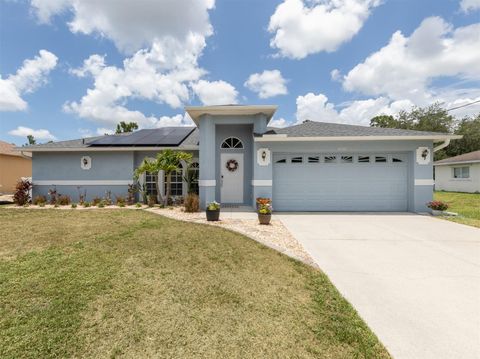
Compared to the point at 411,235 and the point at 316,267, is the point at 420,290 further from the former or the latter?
the point at 411,235

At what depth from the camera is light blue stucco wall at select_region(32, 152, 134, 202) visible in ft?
38.0

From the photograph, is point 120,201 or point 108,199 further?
point 108,199

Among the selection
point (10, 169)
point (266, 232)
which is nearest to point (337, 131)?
point (266, 232)

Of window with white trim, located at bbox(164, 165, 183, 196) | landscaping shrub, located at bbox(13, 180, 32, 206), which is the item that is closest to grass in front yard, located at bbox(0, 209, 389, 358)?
window with white trim, located at bbox(164, 165, 183, 196)

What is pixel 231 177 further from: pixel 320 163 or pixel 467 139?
pixel 467 139

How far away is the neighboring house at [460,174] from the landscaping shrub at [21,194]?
98.7 feet

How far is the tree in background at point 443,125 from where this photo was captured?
2856 cm

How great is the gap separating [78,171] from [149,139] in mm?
3991

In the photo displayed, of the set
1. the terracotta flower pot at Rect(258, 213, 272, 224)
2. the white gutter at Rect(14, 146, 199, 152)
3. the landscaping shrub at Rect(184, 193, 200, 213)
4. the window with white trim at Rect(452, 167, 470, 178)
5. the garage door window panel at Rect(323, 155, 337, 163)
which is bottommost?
the terracotta flower pot at Rect(258, 213, 272, 224)

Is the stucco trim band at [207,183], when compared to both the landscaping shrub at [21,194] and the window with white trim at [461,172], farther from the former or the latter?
the window with white trim at [461,172]

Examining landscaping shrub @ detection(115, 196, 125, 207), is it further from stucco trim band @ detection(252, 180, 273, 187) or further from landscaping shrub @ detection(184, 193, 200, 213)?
stucco trim band @ detection(252, 180, 273, 187)

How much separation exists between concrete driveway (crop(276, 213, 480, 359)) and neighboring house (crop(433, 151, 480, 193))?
53.5 ft

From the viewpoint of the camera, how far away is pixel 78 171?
38.1 feet

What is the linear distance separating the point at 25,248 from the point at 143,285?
347cm
